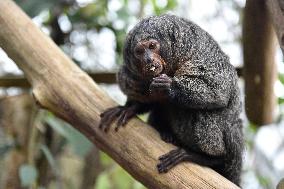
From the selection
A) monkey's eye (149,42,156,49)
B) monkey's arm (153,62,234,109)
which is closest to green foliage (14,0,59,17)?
monkey's eye (149,42,156,49)

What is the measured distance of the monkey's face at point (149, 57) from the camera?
216cm

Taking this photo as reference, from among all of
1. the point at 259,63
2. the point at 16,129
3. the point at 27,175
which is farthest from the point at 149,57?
the point at 16,129

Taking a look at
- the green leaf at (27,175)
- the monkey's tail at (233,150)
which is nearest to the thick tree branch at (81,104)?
the monkey's tail at (233,150)

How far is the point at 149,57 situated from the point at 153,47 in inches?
3.4

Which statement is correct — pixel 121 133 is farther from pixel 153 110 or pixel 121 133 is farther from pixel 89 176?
pixel 89 176

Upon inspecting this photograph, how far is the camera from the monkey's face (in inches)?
85.1

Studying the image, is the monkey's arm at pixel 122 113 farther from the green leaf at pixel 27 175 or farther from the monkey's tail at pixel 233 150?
the green leaf at pixel 27 175

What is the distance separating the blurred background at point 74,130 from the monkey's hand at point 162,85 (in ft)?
2.41

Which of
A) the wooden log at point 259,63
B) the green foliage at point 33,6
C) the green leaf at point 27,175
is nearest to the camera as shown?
the wooden log at point 259,63

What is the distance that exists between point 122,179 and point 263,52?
52.2 inches

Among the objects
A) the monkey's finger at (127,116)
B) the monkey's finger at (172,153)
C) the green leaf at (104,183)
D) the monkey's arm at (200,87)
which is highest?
the monkey's arm at (200,87)

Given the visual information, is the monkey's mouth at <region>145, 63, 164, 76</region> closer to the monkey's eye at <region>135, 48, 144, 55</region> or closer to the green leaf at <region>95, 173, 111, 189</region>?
the monkey's eye at <region>135, 48, 144, 55</region>

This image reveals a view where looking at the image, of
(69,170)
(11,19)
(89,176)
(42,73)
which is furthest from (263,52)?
(69,170)

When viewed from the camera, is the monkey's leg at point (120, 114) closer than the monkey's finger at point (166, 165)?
No
